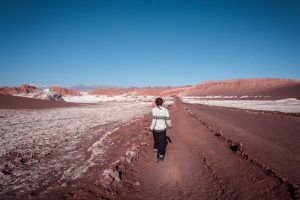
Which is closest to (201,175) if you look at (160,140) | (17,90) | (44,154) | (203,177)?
(203,177)

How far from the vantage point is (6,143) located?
11.5 meters

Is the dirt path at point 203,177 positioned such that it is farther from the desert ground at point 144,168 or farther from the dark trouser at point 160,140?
the dark trouser at point 160,140

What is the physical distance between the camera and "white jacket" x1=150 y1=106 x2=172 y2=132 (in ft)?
28.9

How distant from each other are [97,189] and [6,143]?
22.1 feet

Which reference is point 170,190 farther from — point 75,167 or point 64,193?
point 75,167

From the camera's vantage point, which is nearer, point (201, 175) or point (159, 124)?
point (201, 175)

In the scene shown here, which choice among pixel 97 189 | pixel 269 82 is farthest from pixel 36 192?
pixel 269 82

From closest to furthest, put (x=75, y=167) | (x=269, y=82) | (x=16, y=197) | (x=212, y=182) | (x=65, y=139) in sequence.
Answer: (x=16, y=197), (x=212, y=182), (x=75, y=167), (x=65, y=139), (x=269, y=82)

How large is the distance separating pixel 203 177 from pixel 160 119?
2.16m

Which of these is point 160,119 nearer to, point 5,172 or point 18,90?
point 5,172

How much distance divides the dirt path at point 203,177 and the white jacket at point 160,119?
4.15 feet

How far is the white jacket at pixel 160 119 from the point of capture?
347 inches

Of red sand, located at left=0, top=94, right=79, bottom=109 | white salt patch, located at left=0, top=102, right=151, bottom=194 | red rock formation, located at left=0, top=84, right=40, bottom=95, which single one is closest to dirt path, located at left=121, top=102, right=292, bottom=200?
white salt patch, located at left=0, top=102, right=151, bottom=194

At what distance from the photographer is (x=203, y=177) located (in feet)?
26.2
